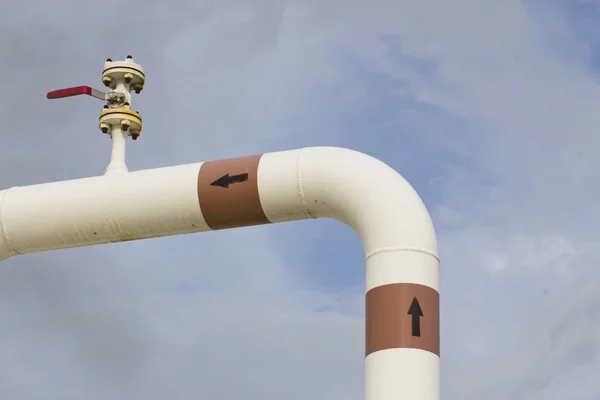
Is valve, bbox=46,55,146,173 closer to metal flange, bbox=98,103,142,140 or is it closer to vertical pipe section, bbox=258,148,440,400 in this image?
metal flange, bbox=98,103,142,140

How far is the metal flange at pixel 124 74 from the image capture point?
888 cm

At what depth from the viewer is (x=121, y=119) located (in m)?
8.77

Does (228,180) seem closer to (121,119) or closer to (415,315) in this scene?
(121,119)

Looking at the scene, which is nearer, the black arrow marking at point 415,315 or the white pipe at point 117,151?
the black arrow marking at point 415,315

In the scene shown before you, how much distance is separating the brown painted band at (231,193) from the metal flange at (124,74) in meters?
1.37

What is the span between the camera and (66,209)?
8227mm

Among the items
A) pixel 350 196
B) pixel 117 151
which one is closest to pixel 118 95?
pixel 117 151

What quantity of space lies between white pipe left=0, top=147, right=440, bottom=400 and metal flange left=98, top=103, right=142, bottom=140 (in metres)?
0.66

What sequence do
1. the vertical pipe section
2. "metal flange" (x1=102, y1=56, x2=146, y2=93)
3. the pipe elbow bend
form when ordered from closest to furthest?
the vertical pipe section < the pipe elbow bend < "metal flange" (x1=102, y1=56, x2=146, y2=93)

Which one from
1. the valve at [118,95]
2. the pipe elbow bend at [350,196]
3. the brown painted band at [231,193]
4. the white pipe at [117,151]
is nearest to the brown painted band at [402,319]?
the pipe elbow bend at [350,196]

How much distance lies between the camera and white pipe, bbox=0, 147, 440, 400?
6840mm

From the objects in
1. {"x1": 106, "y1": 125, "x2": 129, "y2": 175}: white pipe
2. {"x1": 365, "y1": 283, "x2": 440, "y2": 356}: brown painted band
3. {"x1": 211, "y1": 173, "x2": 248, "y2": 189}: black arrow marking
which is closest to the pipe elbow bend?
{"x1": 211, "y1": 173, "x2": 248, "y2": 189}: black arrow marking

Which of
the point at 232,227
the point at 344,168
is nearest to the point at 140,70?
the point at 232,227

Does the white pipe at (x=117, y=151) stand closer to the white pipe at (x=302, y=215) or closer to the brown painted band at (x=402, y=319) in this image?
the white pipe at (x=302, y=215)
